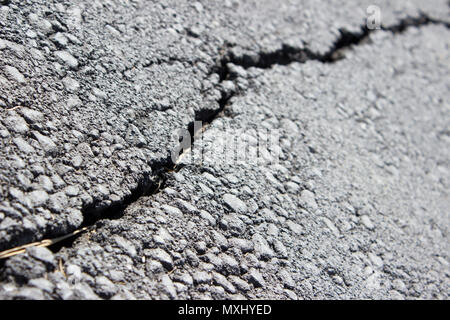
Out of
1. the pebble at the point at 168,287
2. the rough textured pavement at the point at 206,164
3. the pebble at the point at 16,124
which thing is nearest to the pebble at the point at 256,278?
the rough textured pavement at the point at 206,164

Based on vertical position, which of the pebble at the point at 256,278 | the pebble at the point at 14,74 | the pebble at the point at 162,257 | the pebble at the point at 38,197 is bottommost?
the pebble at the point at 256,278

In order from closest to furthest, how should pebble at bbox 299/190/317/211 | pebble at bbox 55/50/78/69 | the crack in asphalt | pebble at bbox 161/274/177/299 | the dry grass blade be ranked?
the dry grass blade → pebble at bbox 161/274/177/299 → the crack in asphalt → pebble at bbox 55/50/78/69 → pebble at bbox 299/190/317/211

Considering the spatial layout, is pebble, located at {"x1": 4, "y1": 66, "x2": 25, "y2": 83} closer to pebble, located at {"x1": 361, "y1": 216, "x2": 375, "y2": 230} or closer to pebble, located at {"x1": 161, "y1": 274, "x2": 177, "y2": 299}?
pebble, located at {"x1": 161, "y1": 274, "x2": 177, "y2": 299}

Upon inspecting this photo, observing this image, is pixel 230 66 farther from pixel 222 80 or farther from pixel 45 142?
pixel 45 142

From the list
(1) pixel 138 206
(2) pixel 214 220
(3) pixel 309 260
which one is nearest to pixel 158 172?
(1) pixel 138 206

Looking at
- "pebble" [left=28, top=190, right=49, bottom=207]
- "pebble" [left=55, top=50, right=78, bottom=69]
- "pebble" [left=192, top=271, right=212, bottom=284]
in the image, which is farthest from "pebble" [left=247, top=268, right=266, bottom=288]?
"pebble" [left=55, top=50, right=78, bottom=69]

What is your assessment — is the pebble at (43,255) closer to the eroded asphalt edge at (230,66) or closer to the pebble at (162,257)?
the eroded asphalt edge at (230,66)

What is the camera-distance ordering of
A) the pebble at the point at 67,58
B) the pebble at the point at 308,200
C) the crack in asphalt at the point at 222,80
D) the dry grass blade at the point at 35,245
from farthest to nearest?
the pebble at the point at 308,200
the pebble at the point at 67,58
the crack in asphalt at the point at 222,80
the dry grass blade at the point at 35,245
